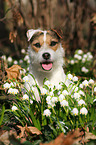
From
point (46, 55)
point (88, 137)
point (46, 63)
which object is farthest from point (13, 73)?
point (88, 137)

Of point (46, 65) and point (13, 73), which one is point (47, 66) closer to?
point (46, 65)

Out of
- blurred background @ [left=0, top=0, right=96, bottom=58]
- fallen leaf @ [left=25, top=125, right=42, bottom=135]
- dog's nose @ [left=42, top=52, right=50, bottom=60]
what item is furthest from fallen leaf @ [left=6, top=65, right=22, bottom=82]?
blurred background @ [left=0, top=0, right=96, bottom=58]

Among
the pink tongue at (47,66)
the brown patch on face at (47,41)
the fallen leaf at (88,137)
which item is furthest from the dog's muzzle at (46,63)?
the fallen leaf at (88,137)

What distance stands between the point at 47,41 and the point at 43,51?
0.21 metres

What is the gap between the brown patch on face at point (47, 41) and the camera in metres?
2.86

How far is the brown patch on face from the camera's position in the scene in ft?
9.37

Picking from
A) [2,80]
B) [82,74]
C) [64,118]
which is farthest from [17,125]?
[82,74]

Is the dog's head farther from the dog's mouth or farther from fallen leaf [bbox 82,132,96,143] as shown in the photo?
fallen leaf [bbox 82,132,96,143]

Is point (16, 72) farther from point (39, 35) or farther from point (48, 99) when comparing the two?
point (48, 99)

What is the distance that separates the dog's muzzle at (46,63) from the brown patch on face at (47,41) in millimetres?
220

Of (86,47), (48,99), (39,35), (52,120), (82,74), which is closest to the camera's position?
(48,99)

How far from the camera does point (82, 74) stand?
4.45 m

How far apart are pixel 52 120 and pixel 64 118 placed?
0.55 feet

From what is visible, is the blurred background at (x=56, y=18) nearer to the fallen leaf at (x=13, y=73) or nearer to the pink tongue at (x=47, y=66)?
the fallen leaf at (x=13, y=73)
